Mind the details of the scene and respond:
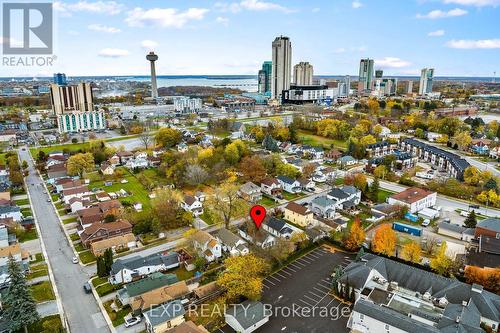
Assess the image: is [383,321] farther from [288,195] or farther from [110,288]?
[288,195]

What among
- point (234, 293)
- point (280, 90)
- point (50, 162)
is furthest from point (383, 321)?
point (280, 90)

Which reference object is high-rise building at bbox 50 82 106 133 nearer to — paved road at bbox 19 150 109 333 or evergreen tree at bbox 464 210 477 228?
paved road at bbox 19 150 109 333

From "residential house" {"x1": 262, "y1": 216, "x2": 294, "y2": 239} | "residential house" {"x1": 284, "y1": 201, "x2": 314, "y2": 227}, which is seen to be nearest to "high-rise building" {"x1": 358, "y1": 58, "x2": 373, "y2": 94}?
"residential house" {"x1": 284, "y1": 201, "x2": 314, "y2": 227}

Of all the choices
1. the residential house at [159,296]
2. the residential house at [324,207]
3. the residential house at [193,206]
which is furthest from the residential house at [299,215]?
the residential house at [159,296]

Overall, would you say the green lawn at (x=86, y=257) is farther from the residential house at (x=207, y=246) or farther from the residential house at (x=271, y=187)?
the residential house at (x=271, y=187)

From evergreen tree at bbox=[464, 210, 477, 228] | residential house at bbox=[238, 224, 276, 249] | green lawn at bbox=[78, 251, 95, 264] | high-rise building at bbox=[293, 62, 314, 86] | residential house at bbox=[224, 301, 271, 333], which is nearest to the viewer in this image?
residential house at bbox=[224, 301, 271, 333]

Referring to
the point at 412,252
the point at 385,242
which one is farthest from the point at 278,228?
the point at 412,252
